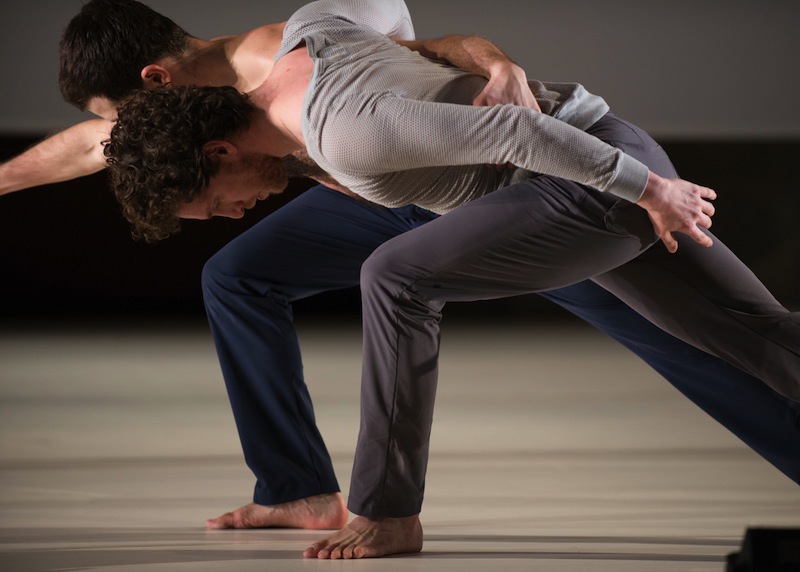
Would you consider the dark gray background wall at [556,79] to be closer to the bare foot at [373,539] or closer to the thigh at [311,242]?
the thigh at [311,242]

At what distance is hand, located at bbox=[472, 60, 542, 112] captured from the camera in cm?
178

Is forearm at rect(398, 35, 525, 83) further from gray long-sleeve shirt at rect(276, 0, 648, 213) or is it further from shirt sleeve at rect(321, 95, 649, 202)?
shirt sleeve at rect(321, 95, 649, 202)

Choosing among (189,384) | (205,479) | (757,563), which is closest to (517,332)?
(189,384)

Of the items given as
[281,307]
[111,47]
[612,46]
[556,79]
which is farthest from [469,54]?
[612,46]

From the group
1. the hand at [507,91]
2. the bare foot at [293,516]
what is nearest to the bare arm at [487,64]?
the hand at [507,91]

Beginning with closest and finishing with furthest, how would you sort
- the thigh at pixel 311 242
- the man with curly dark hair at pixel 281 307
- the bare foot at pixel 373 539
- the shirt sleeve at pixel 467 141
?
the shirt sleeve at pixel 467 141
the bare foot at pixel 373 539
the man with curly dark hair at pixel 281 307
the thigh at pixel 311 242

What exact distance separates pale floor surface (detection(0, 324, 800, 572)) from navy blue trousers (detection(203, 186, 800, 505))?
0.14 m

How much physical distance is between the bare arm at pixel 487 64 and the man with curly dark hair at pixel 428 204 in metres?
0.05

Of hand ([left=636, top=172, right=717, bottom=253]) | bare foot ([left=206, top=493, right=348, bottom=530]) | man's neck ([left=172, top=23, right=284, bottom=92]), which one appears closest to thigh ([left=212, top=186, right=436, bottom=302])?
man's neck ([left=172, top=23, right=284, bottom=92])

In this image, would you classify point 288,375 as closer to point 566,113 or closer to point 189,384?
point 566,113

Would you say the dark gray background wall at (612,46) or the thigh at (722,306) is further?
the dark gray background wall at (612,46)

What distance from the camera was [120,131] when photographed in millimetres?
1867

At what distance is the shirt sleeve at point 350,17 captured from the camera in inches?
76.5

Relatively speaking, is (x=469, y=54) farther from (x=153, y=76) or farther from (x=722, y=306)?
(x=153, y=76)
